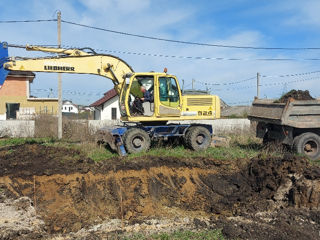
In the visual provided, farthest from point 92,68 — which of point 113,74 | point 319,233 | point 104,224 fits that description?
point 319,233

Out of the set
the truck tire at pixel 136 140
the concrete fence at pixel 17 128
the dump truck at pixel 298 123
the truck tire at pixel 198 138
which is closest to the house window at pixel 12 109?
the concrete fence at pixel 17 128

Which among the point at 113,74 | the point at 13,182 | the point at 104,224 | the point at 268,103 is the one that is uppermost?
the point at 113,74

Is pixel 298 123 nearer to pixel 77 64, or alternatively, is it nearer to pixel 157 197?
pixel 157 197

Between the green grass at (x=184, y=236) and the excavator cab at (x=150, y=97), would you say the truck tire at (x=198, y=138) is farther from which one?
the green grass at (x=184, y=236)

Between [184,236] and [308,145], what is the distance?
640 centimetres

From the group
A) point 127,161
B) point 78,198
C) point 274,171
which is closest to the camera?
point 78,198

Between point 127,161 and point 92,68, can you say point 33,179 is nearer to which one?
point 127,161

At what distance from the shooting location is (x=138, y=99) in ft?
32.6

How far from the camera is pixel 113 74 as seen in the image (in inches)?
403

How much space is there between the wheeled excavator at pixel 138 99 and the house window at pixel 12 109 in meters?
15.2

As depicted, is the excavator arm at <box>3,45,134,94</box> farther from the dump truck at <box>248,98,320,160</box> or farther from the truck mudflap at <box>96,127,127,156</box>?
the dump truck at <box>248,98,320,160</box>

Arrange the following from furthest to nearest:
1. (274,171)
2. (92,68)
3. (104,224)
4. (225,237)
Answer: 1. (92,68)
2. (274,171)
3. (104,224)
4. (225,237)

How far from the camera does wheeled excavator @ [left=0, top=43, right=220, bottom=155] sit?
9453 millimetres

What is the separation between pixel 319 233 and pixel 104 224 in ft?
13.5
